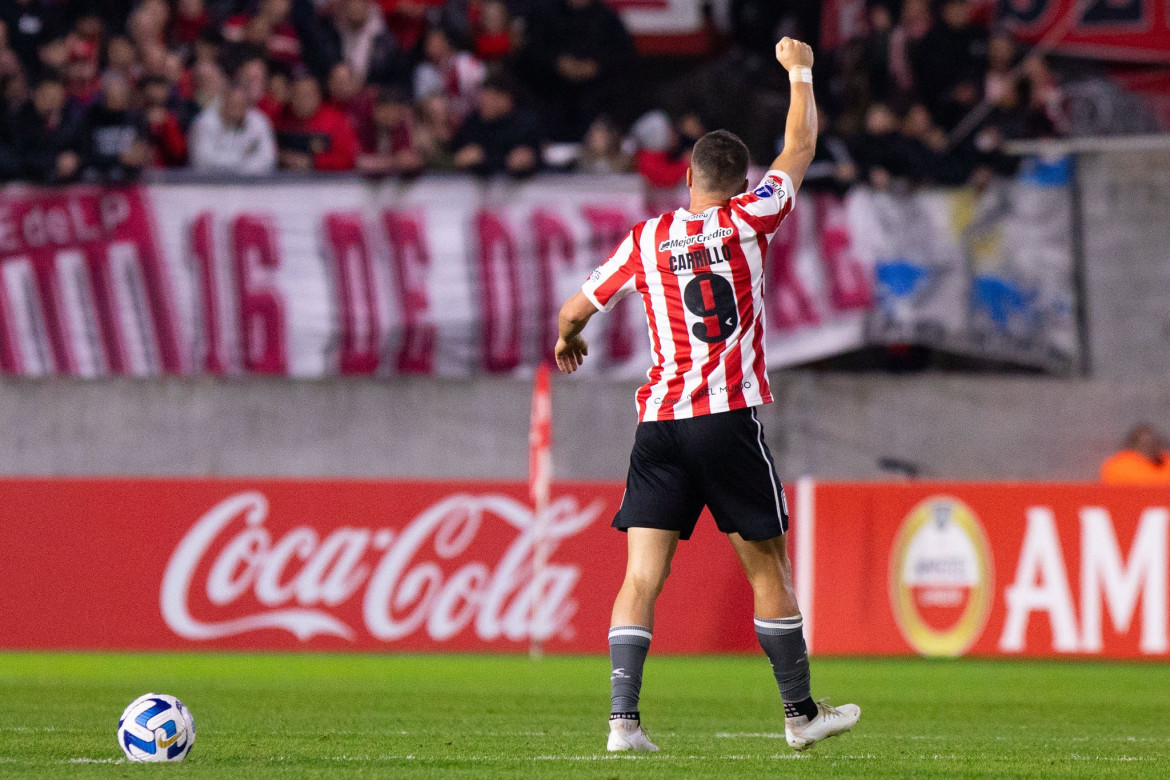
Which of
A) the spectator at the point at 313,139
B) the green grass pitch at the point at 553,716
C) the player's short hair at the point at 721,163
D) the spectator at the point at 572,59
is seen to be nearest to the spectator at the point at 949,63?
the spectator at the point at 572,59

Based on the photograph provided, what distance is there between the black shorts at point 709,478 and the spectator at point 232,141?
881cm

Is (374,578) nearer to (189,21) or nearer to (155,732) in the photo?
(189,21)

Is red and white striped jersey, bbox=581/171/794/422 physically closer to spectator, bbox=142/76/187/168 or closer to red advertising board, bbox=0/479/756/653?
red advertising board, bbox=0/479/756/653

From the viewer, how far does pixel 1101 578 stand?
40.7ft

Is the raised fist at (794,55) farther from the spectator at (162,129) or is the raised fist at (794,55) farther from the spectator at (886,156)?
the spectator at (162,129)

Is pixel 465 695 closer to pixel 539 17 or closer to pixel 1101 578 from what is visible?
pixel 1101 578

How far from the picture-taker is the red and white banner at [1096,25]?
16906mm

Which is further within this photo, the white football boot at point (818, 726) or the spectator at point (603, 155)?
the spectator at point (603, 155)

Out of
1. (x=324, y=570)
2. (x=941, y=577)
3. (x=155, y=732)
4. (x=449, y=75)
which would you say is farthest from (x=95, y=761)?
(x=449, y=75)

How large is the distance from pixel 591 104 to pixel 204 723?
866 cm

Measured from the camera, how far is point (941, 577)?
12508mm

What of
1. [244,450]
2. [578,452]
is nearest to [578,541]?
[578,452]

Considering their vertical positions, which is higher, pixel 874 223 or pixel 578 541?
pixel 874 223

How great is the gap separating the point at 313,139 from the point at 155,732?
30.3 feet
